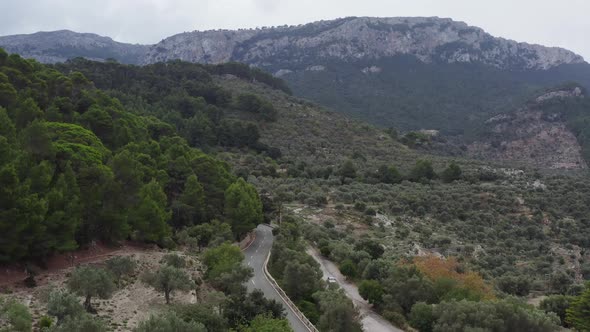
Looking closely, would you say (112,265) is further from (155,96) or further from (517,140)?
(517,140)

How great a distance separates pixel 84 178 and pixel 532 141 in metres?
134

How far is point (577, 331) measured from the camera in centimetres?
2786

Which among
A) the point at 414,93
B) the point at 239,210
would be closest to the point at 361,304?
the point at 239,210

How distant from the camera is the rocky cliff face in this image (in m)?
130

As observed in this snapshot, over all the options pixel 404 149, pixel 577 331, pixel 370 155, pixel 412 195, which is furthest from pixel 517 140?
pixel 577 331

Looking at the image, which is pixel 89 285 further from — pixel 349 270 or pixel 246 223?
pixel 246 223

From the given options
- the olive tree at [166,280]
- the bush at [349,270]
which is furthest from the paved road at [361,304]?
the olive tree at [166,280]

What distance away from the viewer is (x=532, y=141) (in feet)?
456

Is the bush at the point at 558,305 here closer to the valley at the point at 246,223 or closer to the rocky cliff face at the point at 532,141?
the valley at the point at 246,223

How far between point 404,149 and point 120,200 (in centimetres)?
7940

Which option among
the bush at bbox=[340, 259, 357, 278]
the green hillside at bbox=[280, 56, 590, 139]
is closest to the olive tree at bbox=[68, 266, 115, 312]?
the bush at bbox=[340, 259, 357, 278]

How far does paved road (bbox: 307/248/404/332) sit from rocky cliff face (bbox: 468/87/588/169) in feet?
332

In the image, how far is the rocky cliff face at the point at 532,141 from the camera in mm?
130500

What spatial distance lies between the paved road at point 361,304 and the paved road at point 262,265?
336 centimetres
